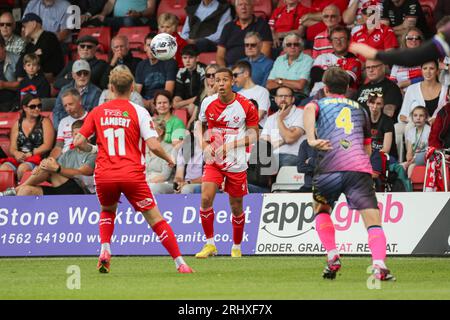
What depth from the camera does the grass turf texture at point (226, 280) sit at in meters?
9.94

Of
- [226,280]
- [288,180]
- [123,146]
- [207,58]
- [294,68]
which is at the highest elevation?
[207,58]

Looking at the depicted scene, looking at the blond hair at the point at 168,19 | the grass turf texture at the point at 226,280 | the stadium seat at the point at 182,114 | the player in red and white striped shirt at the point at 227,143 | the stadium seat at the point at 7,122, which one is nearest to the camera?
the grass turf texture at the point at 226,280

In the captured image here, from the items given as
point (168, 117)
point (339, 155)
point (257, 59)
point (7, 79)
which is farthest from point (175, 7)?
point (339, 155)

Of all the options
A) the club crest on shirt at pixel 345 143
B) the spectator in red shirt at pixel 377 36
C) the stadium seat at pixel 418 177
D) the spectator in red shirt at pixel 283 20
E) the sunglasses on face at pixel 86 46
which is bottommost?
the club crest on shirt at pixel 345 143

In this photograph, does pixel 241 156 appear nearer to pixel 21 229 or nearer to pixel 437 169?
pixel 437 169

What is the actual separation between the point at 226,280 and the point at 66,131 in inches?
347

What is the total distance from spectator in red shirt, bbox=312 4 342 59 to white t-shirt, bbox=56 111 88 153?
4514 mm

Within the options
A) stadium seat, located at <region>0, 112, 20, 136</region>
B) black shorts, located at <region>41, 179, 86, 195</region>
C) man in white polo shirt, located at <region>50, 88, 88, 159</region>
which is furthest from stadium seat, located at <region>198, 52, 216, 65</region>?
black shorts, located at <region>41, 179, 86, 195</region>

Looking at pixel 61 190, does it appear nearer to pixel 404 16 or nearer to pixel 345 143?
pixel 404 16

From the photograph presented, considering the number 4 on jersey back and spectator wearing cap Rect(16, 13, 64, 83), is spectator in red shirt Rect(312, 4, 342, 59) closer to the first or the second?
spectator wearing cap Rect(16, 13, 64, 83)

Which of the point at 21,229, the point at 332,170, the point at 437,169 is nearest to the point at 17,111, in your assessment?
the point at 21,229

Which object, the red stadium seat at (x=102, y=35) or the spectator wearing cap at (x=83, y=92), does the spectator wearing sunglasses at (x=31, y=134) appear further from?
the red stadium seat at (x=102, y=35)

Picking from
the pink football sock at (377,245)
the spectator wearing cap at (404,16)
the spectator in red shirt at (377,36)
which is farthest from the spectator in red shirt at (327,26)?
the pink football sock at (377,245)

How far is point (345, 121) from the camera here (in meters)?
11.4
